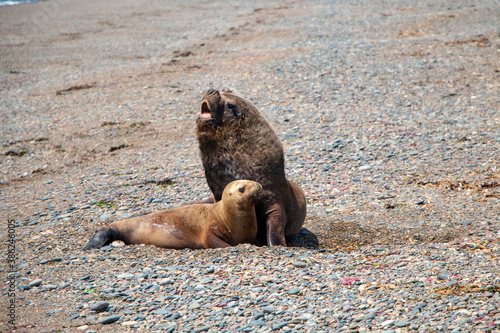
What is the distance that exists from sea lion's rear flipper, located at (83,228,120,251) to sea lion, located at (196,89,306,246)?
1.12m

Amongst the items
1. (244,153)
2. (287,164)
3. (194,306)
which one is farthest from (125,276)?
(287,164)

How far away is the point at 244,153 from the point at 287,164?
101 inches

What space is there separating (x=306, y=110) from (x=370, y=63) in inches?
113

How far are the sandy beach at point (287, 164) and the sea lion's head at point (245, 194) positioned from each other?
40 centimetres

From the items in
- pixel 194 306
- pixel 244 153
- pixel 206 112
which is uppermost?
pixel 206 112

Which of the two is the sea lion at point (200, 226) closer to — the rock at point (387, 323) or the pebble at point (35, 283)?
the pebble at point (35, 283)

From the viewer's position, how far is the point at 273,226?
5.14 metres

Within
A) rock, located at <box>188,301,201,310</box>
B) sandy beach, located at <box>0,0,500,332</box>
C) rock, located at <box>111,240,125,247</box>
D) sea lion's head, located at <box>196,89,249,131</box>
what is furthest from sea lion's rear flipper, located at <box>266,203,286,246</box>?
rock, located at <box>111,240,125,247</box>

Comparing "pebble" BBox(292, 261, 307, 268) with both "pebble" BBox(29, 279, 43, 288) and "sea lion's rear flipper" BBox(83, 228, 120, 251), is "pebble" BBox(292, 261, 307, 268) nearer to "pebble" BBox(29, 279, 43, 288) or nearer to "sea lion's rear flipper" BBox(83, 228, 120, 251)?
"sea lion's rear flipper" BBox(83, 228, 120, 251)

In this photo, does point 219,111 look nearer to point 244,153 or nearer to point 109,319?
point 244,153

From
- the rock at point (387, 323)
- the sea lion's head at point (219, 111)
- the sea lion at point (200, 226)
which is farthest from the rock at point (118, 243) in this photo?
the rock at point (387, 323)

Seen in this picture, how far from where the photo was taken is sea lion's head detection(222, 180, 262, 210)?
4.84 m

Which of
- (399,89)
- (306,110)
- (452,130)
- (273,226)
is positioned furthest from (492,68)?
(273,226)

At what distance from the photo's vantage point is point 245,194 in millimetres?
4840
